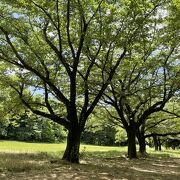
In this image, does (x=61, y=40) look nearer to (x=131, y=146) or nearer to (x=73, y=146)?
(x=73, y=146)

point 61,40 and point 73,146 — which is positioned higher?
point 61,40

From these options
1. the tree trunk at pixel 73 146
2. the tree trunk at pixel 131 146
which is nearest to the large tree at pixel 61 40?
the tree trunk at pixel 73 146

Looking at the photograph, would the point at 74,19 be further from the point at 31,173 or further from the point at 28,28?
the point at 31,173

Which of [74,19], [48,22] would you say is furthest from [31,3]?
[74,19]

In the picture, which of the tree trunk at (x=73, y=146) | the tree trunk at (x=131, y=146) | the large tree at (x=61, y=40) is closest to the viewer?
the large tree at (x=61, y=40)

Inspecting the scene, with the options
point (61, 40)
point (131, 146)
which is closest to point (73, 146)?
point (61, 40)

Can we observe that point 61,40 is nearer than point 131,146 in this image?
Yes

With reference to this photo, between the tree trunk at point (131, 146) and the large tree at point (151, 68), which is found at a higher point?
the large tree at point (151, 68)

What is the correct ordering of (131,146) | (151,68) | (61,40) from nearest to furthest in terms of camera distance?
1. (61,40)
2. (151,68)
3. (131,146)

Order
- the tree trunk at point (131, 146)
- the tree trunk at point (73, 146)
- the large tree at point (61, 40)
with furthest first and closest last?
1. the tree trunk at point (131, 146)
2. the tree trunk at point (73, 146)
3. the large tree at point (61, 40)

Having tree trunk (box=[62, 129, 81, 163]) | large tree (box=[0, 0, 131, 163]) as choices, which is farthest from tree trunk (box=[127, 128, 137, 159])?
tree trunk (box=[62, 129, 81, 163])

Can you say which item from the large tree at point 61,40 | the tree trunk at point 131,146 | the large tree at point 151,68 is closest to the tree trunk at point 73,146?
the large tree at point 61,40

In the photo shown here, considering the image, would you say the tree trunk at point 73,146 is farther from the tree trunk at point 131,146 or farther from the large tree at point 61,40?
the tree trunk at point 131,146

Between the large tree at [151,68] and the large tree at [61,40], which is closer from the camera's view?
the large tree at [61,40]
